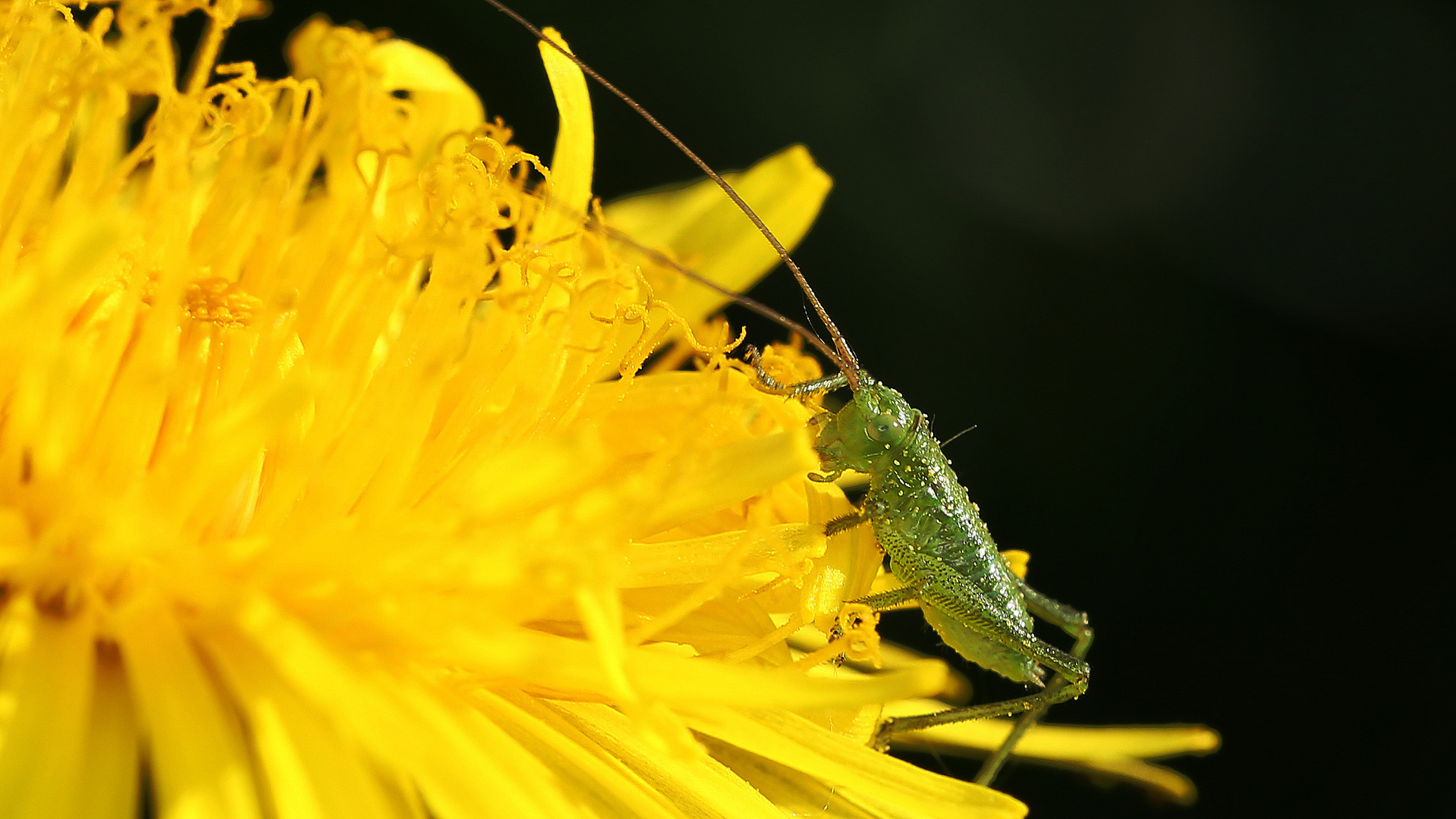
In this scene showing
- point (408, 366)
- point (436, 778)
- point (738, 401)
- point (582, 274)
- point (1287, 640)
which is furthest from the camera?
point (1287, 640)

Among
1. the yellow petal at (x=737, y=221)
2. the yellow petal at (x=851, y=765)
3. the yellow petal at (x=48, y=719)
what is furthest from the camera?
the yellow petal at (x=737, y=221)

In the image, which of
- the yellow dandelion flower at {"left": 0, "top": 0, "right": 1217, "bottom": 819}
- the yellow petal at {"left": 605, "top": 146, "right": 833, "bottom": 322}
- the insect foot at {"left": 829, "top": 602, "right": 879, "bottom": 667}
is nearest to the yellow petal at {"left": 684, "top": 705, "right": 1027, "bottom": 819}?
the yellow dandelion flower at {"left": 0, "top": 0, "right": 1217, "bottom": 819}

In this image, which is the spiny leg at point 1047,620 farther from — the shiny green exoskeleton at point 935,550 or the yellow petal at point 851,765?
the yellow petal at point 851,765

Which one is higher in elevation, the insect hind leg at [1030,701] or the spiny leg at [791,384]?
the spiny leg at [791,384]

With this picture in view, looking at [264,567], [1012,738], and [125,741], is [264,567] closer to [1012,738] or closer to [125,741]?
[125,741]

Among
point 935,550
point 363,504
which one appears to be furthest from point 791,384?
point 363,504

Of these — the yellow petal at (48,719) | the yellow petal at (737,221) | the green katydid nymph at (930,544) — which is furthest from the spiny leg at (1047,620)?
A: the yellow petal at (48,719)

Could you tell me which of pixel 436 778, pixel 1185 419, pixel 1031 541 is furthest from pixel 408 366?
pixel 1185 419
